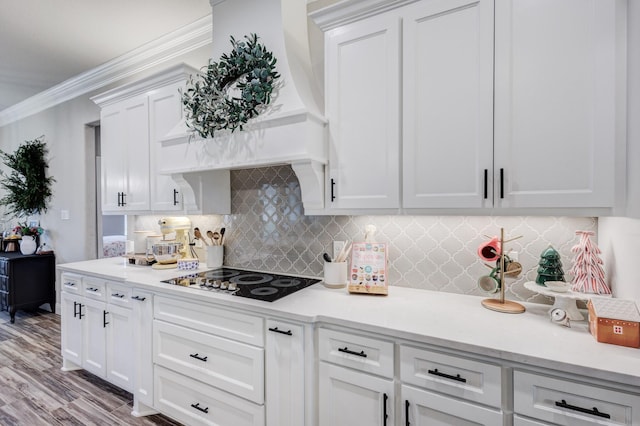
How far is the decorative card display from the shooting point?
1798 millimetres

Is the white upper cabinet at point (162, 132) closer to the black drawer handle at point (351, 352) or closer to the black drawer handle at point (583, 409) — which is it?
the black drawer handle at point (351, 352)

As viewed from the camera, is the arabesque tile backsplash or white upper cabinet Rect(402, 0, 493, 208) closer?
white upper cabinet Rect(402, 0, 493, 208)

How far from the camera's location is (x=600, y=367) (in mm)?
1004

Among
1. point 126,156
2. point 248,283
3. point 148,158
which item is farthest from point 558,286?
point 126,156

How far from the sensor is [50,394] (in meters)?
2.46

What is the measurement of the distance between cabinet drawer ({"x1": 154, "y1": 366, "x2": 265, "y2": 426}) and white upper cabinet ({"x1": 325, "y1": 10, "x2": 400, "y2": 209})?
3.88 feet

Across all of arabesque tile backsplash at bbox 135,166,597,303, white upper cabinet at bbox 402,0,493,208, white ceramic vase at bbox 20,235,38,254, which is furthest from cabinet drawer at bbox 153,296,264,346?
white ceramic vase at bbox 20,235,38,254

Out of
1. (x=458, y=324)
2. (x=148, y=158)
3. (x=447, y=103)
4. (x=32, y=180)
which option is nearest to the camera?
(x=458, y=324)

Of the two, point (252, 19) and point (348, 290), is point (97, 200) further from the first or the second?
point (348, 290)

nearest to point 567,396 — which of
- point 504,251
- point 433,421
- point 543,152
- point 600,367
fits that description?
point 600,367

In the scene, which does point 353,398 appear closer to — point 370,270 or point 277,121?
point 370,270

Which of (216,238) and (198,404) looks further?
(216,238)

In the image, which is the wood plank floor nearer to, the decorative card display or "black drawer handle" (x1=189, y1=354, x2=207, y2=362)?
"black drawer handle" (x1=189, y1=354, x2=207, y2=362)

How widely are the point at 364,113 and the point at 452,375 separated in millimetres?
1260
